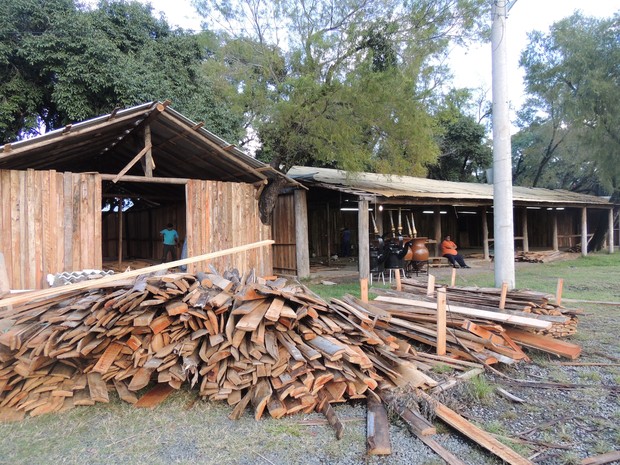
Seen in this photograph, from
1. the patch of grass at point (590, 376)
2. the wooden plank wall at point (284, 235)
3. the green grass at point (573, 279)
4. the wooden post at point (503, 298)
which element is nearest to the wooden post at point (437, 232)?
the green grass at point (573, 279)

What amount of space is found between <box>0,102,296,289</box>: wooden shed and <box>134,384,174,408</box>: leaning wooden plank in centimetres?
500

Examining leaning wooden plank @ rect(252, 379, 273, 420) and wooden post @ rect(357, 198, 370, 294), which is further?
wooden post @ rect(357, 198, 370, 294)

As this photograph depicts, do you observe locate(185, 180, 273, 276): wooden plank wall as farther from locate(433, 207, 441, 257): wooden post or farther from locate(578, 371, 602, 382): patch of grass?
locate(433, 207, 441, 257): wooden post

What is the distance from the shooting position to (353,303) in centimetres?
562

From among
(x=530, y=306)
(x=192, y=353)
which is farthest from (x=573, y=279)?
(x=192, y=353)

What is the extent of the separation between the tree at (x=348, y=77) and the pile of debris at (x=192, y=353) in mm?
7418

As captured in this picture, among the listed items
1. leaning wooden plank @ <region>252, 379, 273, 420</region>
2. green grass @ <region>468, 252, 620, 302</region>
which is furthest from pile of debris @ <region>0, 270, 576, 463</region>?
green grass @ <region>468, 252, 620, 302</region>

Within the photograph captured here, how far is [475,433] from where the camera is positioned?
3.38 meters

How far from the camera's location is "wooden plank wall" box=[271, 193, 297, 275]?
42.0 feet

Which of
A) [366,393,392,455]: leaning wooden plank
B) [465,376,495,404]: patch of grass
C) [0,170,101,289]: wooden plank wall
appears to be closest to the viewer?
[366,393,392,455]: leaning wooden plank

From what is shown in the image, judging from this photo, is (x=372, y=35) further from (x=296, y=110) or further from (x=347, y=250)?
(x=347, y=250)

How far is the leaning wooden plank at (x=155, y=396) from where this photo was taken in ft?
13.1

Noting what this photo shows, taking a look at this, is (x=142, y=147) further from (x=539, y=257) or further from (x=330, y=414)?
(x=539, y=257)

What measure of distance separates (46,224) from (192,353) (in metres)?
5.73
